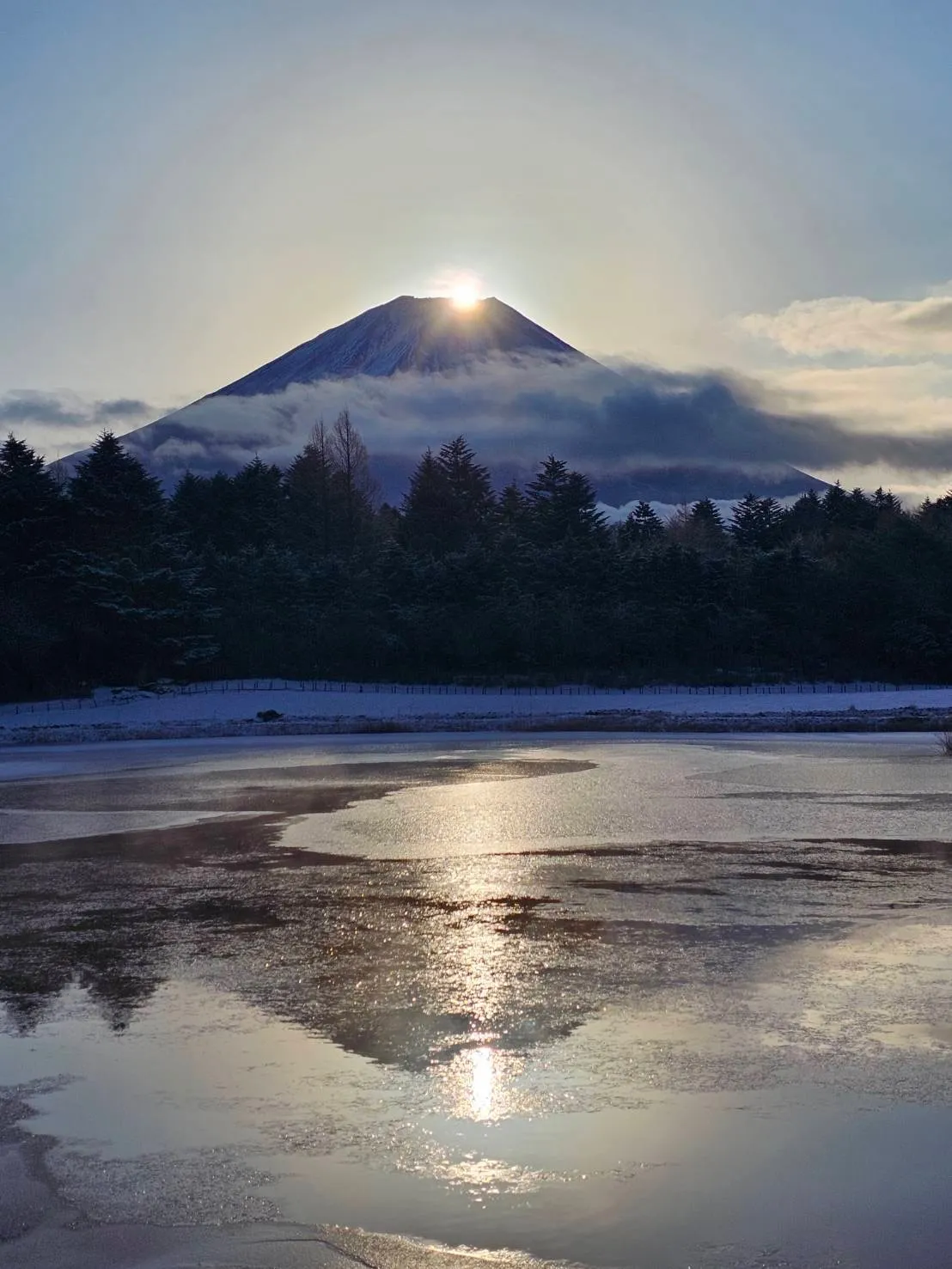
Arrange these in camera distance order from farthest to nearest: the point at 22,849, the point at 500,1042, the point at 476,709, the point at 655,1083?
the point at 476,709, the point at 22,849, the point at 500,1042, the point at 655,1083

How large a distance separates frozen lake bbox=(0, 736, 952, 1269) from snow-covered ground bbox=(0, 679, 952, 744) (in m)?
26.8

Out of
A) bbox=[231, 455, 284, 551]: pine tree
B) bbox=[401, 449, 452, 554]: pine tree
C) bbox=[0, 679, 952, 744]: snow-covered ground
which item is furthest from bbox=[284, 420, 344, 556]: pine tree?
bbox=[0, 679, 952, 744]: snow-covered ground

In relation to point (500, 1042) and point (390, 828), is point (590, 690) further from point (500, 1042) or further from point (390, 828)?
point (500, 1042)

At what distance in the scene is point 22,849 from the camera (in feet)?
53.1

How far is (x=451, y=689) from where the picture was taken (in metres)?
59.9

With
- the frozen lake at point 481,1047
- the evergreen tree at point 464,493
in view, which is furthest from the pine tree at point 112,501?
the frozen lake at point 481,1047

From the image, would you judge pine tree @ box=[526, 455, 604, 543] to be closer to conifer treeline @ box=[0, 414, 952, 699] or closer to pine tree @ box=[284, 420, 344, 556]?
conifer treeline @ box=[0, 414, 952, 699]

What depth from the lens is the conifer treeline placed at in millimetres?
54906

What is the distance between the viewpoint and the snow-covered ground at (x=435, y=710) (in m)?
43.5

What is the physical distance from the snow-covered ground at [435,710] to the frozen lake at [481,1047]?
26767mm

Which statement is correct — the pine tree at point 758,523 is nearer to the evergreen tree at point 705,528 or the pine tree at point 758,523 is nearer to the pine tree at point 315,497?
the evergreen tree at point 705,528

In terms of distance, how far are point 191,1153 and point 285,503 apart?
3396 inches

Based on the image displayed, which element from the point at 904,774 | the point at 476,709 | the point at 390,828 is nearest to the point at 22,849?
the point at 390,828

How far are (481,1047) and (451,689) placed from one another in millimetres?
52254
